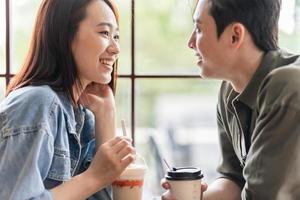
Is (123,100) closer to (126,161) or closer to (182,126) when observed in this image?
(182,126)

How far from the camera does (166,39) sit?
1829mm

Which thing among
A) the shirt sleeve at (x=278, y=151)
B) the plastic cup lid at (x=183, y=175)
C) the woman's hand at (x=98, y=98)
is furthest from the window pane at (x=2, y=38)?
the shirt sleeve at (x=278, y=151)

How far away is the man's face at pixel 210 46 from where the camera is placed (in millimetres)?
1411

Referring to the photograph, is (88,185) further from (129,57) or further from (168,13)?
(168,13)

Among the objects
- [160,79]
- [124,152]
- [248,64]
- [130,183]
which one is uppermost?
[248,64]

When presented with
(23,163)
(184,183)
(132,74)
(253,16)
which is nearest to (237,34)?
(253,16)

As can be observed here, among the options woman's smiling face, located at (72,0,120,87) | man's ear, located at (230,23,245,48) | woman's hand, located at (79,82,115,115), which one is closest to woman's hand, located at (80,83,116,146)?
woman's hand, located at (79,82,115,115)

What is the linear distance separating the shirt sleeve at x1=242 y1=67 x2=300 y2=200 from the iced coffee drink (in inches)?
12.4

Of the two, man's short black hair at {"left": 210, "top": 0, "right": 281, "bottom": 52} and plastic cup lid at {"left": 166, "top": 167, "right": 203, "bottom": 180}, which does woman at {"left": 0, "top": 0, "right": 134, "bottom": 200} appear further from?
man's short black hair at {"left": 210, "top": 0, "right": 281, "bottom": 52}

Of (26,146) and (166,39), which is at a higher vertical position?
(166,39)

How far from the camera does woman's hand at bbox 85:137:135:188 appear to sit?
135 centimetres

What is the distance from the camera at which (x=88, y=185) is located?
1.33 m

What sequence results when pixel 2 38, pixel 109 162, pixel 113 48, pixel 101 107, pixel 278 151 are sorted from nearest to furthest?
pixel 278 151 → pixel 109 162 → pixel 113 48 → pixel 101 107 → pixel 2 38

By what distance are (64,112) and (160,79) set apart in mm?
539
